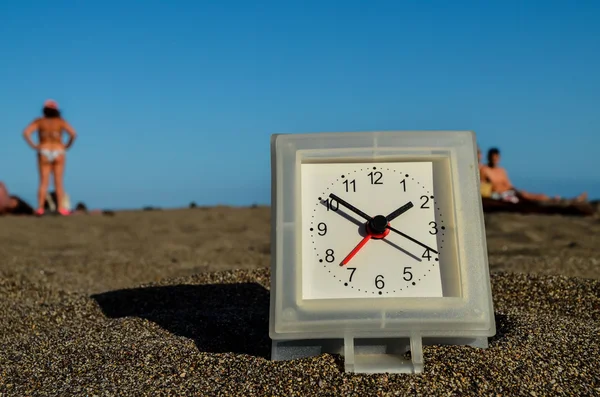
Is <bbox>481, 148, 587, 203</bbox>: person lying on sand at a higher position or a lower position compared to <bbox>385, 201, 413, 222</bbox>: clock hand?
higher

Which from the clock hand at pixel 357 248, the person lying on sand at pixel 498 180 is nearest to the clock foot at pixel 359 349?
the clock hand at pixel 357 248

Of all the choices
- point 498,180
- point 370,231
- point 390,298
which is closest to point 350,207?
point 370,231

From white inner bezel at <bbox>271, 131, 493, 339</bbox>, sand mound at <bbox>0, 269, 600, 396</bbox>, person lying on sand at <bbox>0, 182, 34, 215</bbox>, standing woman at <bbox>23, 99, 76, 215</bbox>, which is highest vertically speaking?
standing woman at <bbox>23, 99, 76, 215</bbox>

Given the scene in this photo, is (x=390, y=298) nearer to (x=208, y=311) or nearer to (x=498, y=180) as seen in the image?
(x=208, y=311)

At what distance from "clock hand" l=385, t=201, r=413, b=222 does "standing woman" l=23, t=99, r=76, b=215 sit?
8.54 metres

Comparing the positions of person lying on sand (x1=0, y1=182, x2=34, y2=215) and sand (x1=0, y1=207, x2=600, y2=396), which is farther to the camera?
person lying on sand (x1=0, y1=182, x2=34, y2=215)

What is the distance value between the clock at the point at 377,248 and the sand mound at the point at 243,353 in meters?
0.11

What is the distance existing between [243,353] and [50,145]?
27.7 ft

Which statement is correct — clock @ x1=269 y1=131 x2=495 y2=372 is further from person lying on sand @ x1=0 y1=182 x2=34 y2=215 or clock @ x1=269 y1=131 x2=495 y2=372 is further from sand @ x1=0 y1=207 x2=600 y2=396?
person lying on sand @ x1=0 y1=182 x2=34 y2=215

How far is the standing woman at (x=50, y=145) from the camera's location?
9914mm

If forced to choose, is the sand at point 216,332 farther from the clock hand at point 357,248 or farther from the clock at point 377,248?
the clock hand at point 357,248

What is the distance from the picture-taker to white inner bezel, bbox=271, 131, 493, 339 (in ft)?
7.22

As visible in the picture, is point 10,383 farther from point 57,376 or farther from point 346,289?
point 346,289

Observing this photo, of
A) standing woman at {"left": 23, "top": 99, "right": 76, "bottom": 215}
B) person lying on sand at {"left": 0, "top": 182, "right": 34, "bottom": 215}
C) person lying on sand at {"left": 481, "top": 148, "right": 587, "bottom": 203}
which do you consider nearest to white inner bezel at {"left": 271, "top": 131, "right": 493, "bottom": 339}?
person lying on sand at {"left": 481, "top": 148, "right": 587, "bottom": 203}
